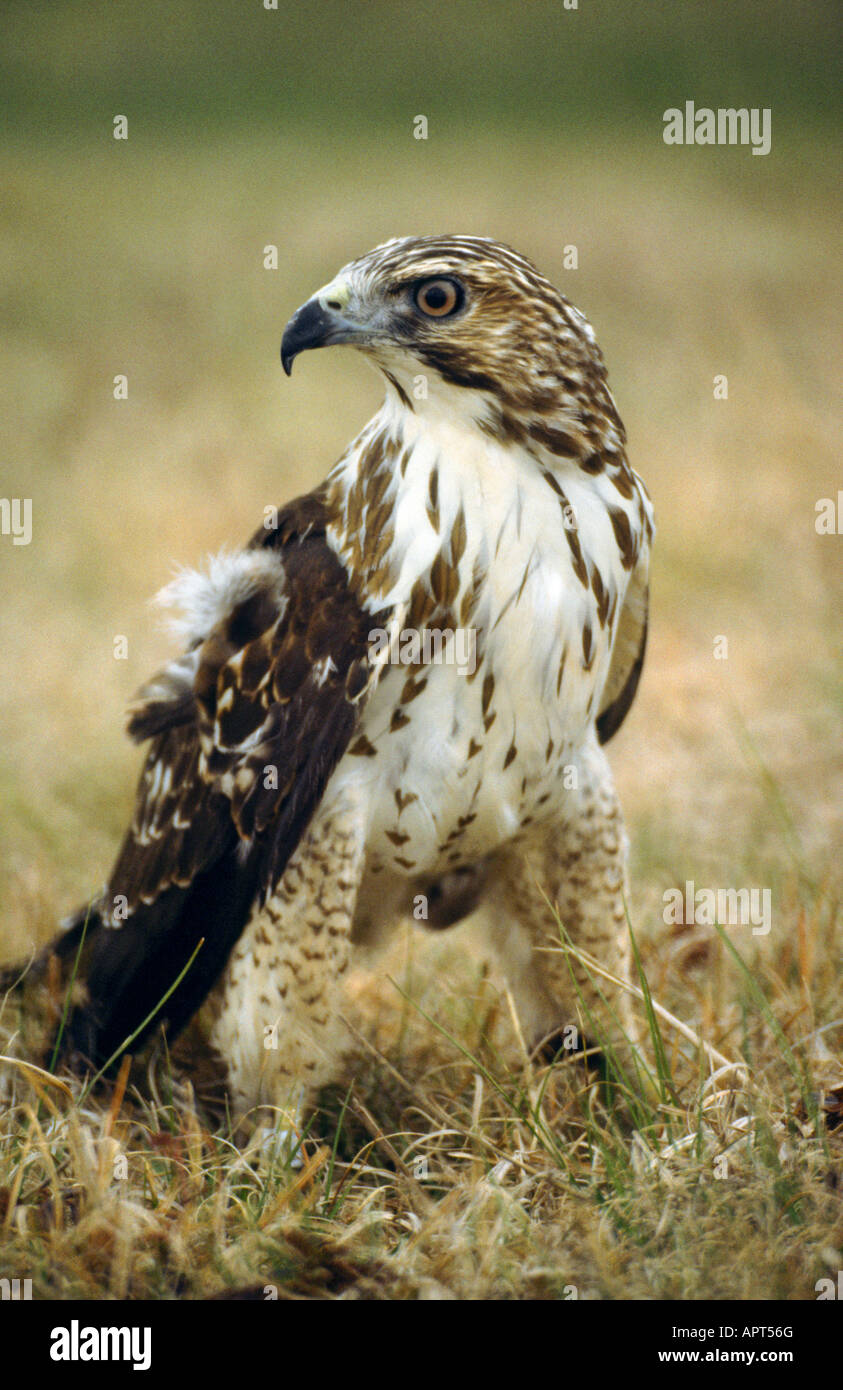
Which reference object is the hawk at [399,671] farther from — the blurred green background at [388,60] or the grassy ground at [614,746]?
the blurred green background at [388,60]

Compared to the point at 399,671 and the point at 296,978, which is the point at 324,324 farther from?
the point at 296,978

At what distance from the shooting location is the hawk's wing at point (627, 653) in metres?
2.45

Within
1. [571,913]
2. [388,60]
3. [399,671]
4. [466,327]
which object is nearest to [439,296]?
[466,327]

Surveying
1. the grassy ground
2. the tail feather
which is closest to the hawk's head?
the tail feather

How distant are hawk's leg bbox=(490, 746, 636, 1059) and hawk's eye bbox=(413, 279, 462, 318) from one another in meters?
0.92

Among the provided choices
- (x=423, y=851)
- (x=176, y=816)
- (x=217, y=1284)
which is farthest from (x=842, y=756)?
(x=217, y=1284)

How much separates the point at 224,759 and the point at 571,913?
2.55ft

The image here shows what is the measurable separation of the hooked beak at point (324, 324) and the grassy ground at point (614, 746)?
4.24 ft

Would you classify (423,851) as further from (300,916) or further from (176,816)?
(176,816)

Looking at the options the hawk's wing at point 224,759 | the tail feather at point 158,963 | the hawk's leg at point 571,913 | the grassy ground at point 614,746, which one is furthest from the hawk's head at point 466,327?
the grassy ground at point 614,746

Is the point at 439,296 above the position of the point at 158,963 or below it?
above

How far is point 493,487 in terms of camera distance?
212cm

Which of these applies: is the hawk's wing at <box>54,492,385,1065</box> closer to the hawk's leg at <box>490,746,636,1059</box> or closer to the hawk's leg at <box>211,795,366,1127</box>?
the hawk's leg at <box>211,795,366,1127</box>

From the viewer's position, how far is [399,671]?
2158mm
